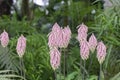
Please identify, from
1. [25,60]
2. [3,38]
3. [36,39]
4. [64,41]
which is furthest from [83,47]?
[36,39]

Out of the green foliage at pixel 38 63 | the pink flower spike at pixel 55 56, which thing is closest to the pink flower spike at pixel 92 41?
the pink flower spike at pixel 55 56

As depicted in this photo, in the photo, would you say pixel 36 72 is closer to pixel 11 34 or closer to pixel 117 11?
pixel 117 11

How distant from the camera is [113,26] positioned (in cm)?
282

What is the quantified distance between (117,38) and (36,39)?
80cm

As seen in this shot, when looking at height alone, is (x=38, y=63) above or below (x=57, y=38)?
below

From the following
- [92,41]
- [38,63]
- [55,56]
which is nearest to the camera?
[55,56]

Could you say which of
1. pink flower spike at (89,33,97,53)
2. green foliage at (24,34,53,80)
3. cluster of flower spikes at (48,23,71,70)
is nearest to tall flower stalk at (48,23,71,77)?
cluster of flower spikes at (48,23,71,70)

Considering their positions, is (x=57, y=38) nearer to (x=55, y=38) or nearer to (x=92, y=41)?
(x=55, y=38)

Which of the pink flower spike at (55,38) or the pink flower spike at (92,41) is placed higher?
the pink flower spike at (55,38)

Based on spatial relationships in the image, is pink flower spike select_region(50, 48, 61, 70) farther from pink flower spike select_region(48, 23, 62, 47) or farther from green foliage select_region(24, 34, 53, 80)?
green foliage select_region(24, 34, 53, 80)

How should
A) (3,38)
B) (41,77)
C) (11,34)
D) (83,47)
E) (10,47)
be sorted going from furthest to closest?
(11,34) < (10,47) < (41,77) < (3,38) < (83,47)

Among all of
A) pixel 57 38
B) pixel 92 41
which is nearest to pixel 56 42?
pixel 57 38

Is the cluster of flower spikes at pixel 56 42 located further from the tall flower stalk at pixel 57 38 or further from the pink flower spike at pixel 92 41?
the pink flower spike at pixel 92 41

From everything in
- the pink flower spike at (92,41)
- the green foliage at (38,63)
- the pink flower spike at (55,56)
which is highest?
the pink flower spike at (92,41)
